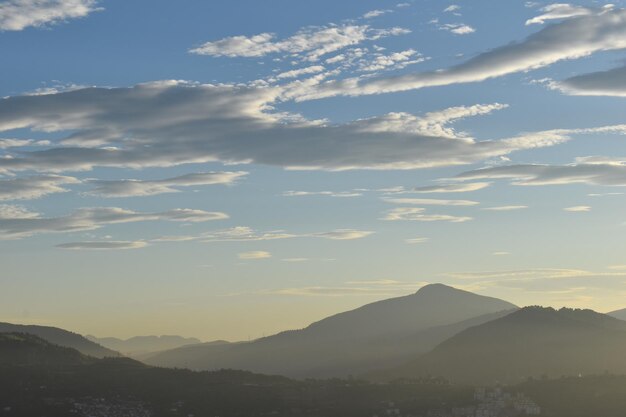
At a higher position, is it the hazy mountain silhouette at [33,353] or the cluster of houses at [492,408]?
the hazy mountain silhouette at [33,353]

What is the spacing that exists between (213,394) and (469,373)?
86.2m

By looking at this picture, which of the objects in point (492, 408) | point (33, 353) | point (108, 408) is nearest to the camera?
point (108, 408)

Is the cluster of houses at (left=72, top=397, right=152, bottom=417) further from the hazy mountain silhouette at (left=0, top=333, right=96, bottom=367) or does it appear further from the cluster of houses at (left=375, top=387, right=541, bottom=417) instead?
the hazy mountain silhouette at (left=0, top=333, right=96, bottom=367)

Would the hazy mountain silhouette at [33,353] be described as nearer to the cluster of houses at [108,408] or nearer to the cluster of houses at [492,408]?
the cluster of houses at [108,408]

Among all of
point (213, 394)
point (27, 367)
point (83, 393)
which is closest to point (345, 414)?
point (213, 394)

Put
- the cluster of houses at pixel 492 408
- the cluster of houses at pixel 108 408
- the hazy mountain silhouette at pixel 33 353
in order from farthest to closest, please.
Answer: the hazy mountain silhouette at pixel 33 353 < the cluster of houses at pixel 492 408 < the cluster of houses at pixel 108 408

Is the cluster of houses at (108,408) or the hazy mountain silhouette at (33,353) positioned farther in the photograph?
the hazy mountain silhouette at (33,353)

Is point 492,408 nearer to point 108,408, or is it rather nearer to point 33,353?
point 108,408

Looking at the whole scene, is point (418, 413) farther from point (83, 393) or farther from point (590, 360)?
point (590, 360)

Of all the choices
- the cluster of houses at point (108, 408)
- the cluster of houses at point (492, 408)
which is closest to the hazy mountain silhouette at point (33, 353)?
the cluster of houses at point (108, 408)

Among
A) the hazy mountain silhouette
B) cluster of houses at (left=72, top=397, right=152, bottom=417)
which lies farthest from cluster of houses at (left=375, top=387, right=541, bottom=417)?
the hazy mountain silhouette

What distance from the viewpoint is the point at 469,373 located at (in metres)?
188

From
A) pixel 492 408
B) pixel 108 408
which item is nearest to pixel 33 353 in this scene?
pixel 108 408

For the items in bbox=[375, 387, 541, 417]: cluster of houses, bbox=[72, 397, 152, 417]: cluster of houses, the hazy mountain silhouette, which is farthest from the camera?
the hazy mountain silhouette
